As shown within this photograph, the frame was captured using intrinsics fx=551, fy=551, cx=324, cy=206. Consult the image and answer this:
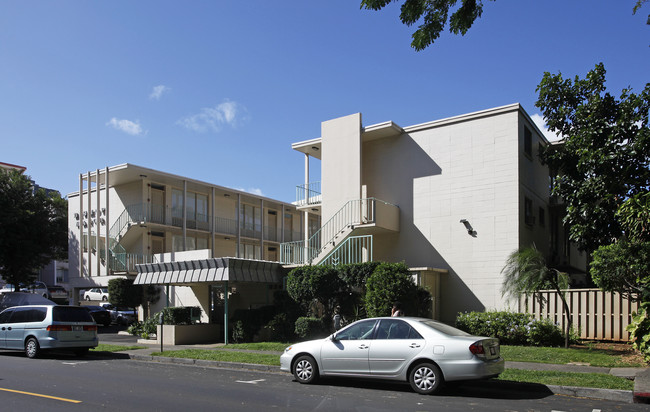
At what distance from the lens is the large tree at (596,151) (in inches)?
644

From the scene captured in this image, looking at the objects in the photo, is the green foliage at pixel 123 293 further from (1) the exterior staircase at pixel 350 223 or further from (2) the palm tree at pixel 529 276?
(2) the palm tree at pixel 529 276

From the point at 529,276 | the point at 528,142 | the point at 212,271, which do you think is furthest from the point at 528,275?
the point at 212,271

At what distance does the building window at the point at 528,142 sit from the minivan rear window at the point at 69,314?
15669mm

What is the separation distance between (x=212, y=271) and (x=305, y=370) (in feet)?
29.4

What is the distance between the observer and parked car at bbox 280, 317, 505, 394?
925 cm

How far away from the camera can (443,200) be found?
2033 centimetres

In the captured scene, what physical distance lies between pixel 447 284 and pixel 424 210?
2919 mm

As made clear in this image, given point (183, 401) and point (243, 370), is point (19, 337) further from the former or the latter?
point (183, 401)

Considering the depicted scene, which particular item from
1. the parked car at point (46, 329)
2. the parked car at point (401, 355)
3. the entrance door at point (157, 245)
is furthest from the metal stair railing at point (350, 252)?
the entrance door at point (157, 245)

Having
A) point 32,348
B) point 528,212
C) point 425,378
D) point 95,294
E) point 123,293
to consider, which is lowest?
point 95,294

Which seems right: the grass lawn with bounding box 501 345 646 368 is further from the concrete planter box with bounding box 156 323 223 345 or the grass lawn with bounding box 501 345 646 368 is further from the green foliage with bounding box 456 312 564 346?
the concrete planter box with bounding box 156 323 223 345

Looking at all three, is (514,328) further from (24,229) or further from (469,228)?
(24,229)

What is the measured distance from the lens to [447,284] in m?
19.7

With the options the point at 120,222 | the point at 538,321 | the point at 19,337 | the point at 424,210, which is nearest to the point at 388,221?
the point at 424,210
